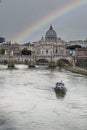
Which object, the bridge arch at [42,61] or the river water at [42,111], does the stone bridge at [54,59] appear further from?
the river water at [42,111]

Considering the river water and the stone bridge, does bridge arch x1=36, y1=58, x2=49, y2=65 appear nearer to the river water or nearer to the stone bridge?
the stone bridge

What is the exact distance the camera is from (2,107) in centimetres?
1472

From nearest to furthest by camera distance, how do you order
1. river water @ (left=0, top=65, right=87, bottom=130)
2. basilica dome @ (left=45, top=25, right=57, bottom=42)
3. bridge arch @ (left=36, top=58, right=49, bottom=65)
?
river water @ (left=0, top=65, right=87, bottom=130) → bridge arch @ (left=36, top=58, right=49, bottom=65) → basilica dome @ (left=45, top=25, right=57, bottom=42)

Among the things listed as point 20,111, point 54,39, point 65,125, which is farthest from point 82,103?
point 54,39

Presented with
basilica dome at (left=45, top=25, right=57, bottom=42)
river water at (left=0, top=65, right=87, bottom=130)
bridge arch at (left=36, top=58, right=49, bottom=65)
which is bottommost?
bridge arch at (left=36, top=58, right=49, bottom=65)

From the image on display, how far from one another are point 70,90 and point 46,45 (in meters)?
53.4

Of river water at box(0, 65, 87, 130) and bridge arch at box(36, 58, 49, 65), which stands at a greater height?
river water at box(0, 65, 87, 130)

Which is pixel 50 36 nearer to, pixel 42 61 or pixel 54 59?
pixel 42 61

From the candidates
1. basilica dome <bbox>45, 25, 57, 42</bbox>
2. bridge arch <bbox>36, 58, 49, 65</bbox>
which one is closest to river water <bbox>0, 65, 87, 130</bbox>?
bridge arch <bbox>36, 58, 49, 65</bbox>

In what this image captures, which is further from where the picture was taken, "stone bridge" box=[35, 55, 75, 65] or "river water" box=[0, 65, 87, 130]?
"stone bridge" box=[35, 55, 75, 65]

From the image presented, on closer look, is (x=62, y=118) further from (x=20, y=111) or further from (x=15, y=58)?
(x=15, y=58)

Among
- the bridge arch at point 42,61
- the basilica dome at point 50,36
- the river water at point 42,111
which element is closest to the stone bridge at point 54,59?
the bridge arch at point 42,61

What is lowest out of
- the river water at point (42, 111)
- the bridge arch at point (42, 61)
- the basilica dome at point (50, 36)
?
the bridge arch at point (42, 61)

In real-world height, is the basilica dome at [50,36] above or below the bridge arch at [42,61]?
above
